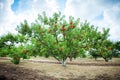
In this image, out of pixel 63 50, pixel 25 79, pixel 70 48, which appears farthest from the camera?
pixel 70 48

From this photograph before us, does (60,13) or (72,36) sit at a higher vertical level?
(60,13)

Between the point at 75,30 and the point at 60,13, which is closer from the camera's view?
the point at 75,30

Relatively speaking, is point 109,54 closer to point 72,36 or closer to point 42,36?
point 72,36

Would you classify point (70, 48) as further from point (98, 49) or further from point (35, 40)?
point (98, 49)

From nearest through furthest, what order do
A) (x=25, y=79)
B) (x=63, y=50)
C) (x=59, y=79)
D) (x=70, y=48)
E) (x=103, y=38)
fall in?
(x=25, y=79), (x=59, y=79), (x=63, y=50), (x=70, y=48), (x=103, y=38)

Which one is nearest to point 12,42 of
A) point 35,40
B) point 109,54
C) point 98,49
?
point 35,40

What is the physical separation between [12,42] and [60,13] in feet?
59.7

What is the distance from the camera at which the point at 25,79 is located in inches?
429

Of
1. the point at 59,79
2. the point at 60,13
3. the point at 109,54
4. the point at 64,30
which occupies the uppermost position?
the point at 60,13

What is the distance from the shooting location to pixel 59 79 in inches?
478

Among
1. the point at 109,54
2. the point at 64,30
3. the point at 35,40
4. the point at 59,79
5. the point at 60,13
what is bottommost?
the point at 59,79

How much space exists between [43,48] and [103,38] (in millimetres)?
21971

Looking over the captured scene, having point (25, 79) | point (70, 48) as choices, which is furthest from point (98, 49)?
point (25, 79)

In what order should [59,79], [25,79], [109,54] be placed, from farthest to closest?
[109,54]
[59,79]
[25,79]
